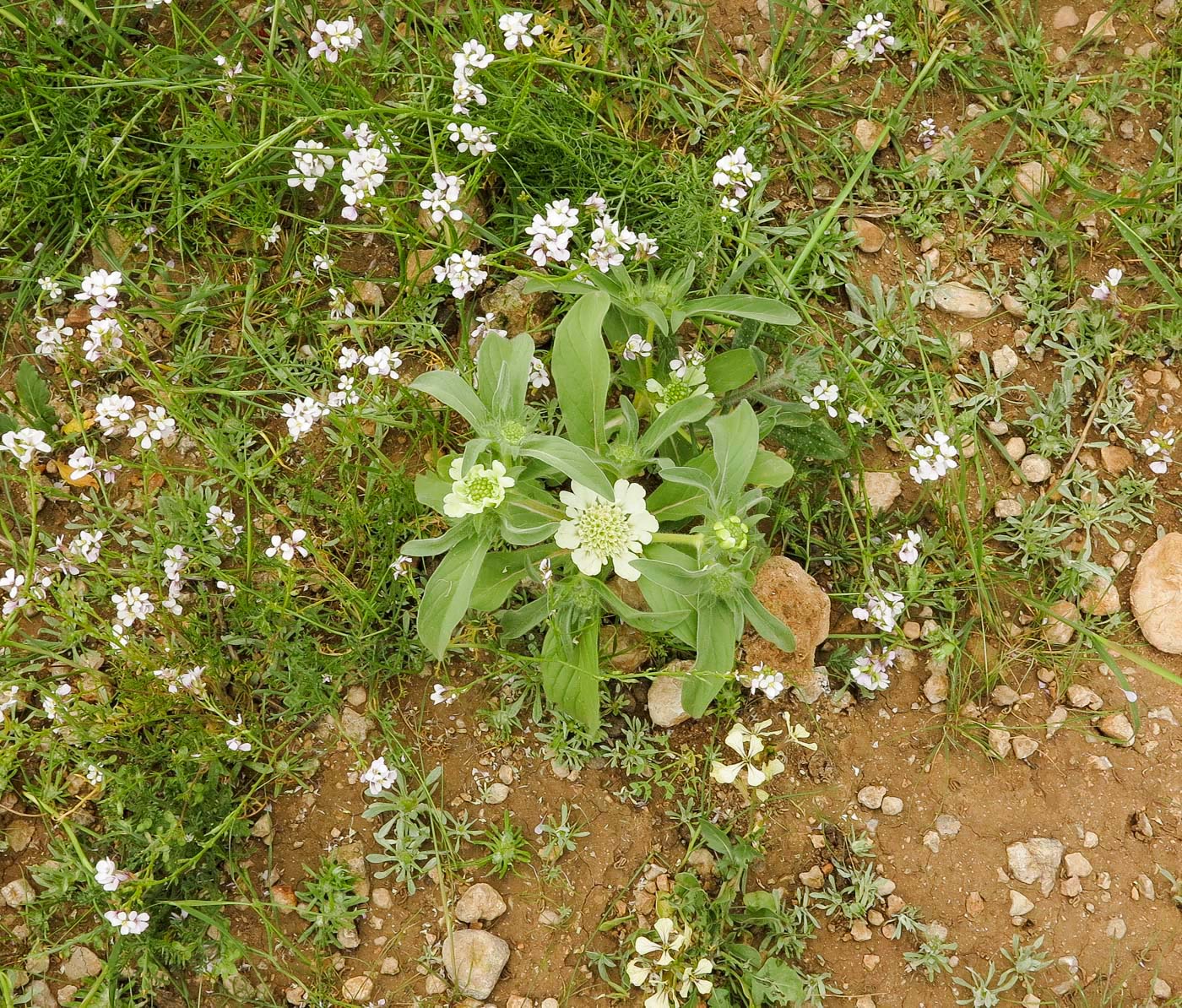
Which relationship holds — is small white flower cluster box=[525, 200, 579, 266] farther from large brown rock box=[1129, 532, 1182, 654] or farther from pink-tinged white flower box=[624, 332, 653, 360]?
large brown rock box=[1129, 532, 1182, 654]

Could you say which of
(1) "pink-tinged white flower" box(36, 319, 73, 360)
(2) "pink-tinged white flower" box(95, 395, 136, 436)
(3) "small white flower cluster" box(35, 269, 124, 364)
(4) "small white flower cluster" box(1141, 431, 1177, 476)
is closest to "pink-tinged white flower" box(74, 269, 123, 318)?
(3) "small white flower cluster" box(35, 269, 124, 364)

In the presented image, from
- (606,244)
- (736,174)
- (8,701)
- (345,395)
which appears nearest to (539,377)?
(606,244)

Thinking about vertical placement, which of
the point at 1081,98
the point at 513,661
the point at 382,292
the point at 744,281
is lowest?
the point at 513,661

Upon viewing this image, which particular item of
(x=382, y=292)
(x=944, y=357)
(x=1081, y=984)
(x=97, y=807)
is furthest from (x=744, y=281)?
(x=97, y=807)

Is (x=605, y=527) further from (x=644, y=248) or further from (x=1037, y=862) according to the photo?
(x=1037, y=862)

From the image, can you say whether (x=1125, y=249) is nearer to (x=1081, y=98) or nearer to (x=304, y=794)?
(x=1081, y=98)
